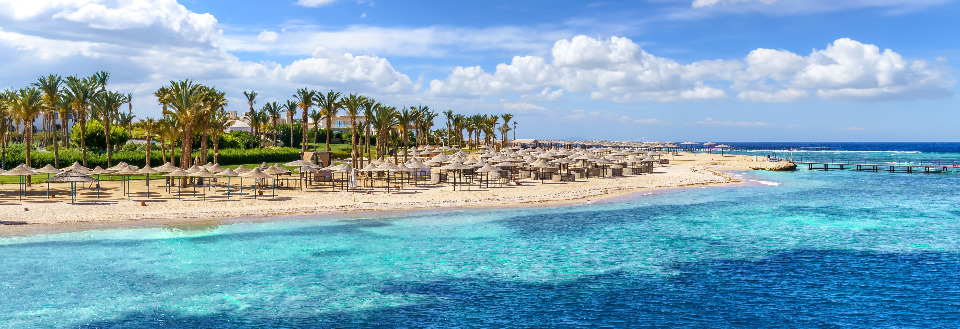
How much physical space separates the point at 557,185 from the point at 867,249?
2604 cm

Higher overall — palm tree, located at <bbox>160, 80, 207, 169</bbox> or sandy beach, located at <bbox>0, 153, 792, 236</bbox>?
palm tree, located at <bbox>160, 80, 207, 169</bbox>

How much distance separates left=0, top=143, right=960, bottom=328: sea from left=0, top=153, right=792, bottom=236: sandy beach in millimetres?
2530

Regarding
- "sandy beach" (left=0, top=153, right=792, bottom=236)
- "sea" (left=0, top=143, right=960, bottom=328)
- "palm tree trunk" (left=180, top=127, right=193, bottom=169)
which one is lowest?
"sea" (left=0, top=143, right=960, bottom=328)

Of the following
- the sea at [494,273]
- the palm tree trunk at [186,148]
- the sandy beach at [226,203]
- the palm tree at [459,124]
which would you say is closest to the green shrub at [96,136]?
the sandy beach at [226,203]

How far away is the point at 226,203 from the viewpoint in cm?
3506

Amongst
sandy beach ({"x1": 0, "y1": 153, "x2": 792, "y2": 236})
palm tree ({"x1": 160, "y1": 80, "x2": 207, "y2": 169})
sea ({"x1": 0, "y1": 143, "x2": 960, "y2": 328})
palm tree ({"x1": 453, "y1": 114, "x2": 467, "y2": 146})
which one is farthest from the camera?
palm tree ({"x1": 453, "y1": 114, "x2": 467, "y2": 146})

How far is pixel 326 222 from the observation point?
1203 inches

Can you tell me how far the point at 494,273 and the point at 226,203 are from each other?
807 inches

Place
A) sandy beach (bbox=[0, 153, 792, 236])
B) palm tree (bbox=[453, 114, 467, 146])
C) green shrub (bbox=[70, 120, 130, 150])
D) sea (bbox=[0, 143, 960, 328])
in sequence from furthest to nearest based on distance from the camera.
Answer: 1. palm tree (bbox=[453, 114, 467, 146])
2. green shrub (bbox=[70, 120, 130, 150])
3. sandy beach (bbox=[0, 153, 792, 236])
4. sea (bbox=[0, 143, 960, 328])

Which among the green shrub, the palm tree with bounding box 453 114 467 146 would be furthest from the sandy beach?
the palm tree with bounding box 453 114 467 146

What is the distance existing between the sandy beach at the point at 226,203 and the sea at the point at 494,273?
2530 millimetres

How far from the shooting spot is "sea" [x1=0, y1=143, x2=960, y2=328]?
16234 mm

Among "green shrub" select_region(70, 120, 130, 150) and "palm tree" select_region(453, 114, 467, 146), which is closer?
"green shrub" select_region(70, 120, 130, 150)

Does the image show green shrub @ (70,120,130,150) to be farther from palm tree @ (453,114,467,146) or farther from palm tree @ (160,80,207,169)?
palm tree @ (453,114,467,146)
